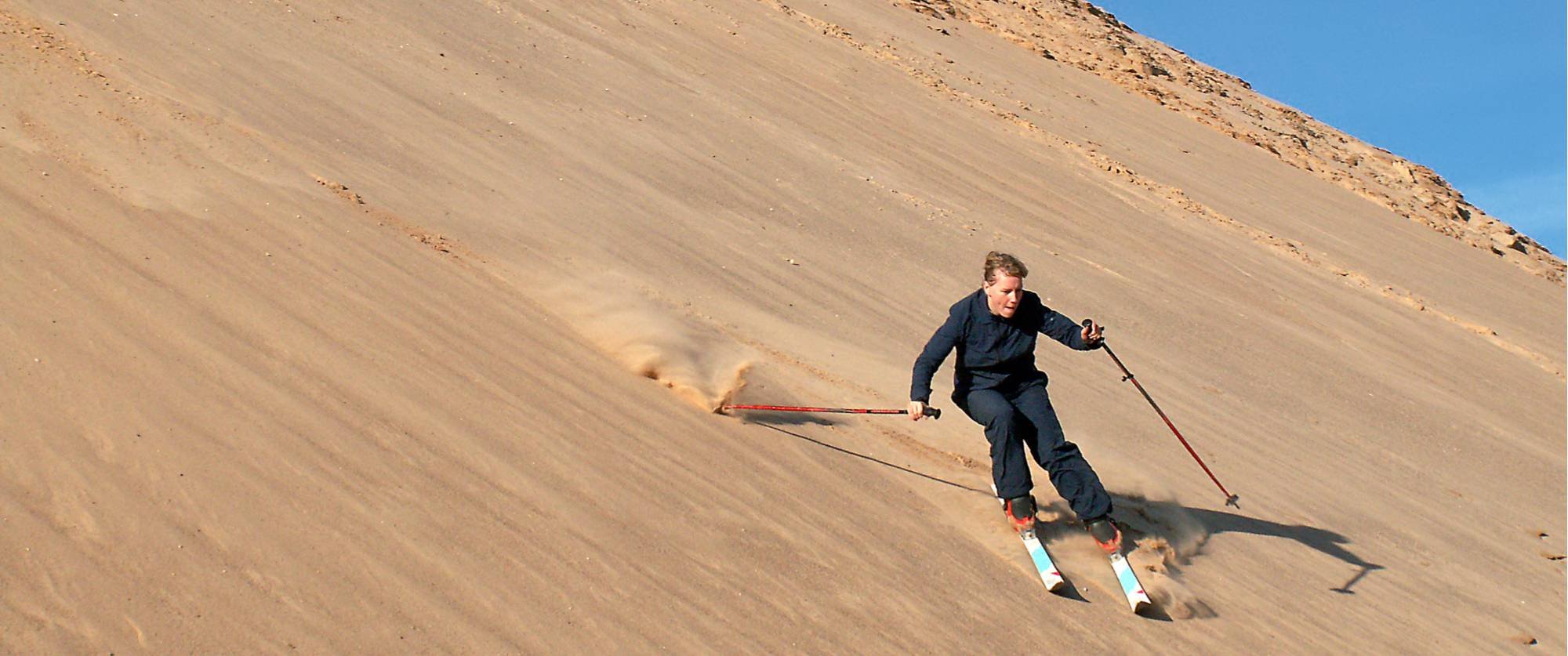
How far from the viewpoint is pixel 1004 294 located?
540 cm

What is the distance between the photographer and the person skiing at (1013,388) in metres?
5.32

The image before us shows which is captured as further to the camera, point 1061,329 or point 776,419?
point 776,419

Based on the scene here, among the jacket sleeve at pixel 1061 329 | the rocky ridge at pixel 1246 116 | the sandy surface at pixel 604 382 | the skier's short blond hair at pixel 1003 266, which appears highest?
the rocky ridge at pixel 1246 116

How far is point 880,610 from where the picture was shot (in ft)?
14.5

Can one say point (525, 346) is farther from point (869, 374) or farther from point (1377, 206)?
point (1377, 206)

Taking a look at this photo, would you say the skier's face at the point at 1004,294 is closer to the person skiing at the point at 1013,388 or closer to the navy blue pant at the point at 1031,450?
the person skiing at the point at 1013,388

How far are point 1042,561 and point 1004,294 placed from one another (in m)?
1.06

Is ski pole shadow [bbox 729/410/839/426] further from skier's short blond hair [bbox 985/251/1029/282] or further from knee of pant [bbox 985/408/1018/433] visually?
skier's short blond hair [bbox 985/251/1029/282]

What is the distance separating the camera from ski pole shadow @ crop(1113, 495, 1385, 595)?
6.04m

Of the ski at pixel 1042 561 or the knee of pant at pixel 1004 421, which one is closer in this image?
the ski at pixel 1042 561

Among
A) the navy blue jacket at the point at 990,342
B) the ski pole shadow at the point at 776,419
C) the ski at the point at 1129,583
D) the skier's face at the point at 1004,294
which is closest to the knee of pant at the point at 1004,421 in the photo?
the navy blue jacket at the point at 990,342

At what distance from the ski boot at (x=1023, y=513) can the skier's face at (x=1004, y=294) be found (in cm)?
73

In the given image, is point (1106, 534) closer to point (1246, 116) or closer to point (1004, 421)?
point (1004, 421)

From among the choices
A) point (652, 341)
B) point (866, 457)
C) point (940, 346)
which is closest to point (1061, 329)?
point (940, 346)
